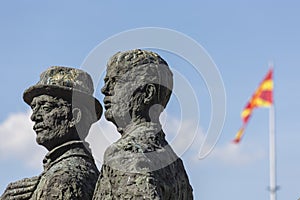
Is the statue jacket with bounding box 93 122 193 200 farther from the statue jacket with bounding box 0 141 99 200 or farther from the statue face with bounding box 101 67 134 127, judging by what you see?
the statue jacket with bounding box 0 141 99 200

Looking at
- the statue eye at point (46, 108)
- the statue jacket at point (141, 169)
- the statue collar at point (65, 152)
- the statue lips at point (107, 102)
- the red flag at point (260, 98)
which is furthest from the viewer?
the red flag at point (260, 98)

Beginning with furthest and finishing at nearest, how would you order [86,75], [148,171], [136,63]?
[86,75] → [136,63] → [148,171]

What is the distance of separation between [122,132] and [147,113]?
0.38 metres

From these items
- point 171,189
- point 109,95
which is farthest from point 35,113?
point 171,189

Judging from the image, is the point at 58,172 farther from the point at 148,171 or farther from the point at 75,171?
the point at 148,171

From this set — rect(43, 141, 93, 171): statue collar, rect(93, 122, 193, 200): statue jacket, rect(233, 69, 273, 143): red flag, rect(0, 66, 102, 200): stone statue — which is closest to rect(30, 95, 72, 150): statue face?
rect(0, 66, 102, 200): stone statue

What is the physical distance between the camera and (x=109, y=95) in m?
14.6

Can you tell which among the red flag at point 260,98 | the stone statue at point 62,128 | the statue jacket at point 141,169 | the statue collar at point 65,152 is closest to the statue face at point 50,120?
the stone statue at point 62,128

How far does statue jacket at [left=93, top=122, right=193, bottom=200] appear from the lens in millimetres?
13445

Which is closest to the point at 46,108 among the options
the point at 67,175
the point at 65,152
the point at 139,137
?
the point at 65,152

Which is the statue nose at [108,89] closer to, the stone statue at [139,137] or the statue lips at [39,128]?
the stone statue at [139,137]

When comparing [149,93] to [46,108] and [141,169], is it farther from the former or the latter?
[46,108]

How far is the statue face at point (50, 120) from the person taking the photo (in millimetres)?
16859

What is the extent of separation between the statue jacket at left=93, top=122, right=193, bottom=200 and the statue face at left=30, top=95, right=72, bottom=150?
2855 mm
